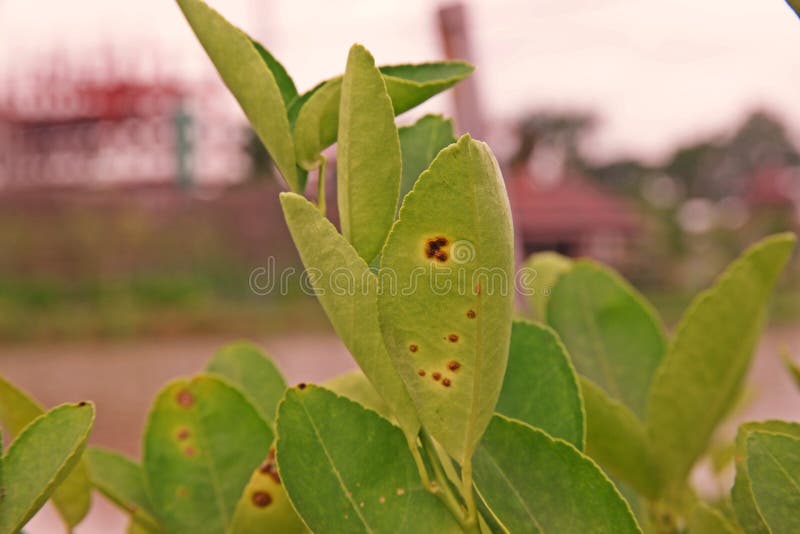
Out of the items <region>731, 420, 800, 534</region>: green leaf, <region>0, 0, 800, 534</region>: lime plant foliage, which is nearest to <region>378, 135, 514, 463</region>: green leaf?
<region>0, 0, 800, 534</region>: lime plant foliage

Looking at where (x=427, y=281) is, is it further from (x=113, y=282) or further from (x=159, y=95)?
(x=159, y=95)

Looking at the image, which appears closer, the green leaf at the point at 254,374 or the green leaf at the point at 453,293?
the green leaf at the point at 453,293

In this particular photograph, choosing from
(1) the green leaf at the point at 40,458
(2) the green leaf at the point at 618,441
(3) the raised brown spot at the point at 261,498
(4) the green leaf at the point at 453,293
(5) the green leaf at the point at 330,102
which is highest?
(5) the green leaf at the point at 330,102

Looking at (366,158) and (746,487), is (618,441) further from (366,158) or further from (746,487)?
(366,158)

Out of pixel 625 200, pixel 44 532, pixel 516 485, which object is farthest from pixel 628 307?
pixel 625 200

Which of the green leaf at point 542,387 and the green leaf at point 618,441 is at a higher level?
the green leaf at point 542,387

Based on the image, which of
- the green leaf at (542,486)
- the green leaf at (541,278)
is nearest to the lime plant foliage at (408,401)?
the green leaf at (542,486)

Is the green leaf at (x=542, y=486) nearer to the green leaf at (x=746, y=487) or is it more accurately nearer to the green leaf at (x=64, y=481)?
the green leaf at (x=746, y=487)
